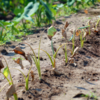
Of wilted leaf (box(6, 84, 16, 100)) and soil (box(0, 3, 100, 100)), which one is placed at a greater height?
wilted leaf (box(6, 84, 16, 100))

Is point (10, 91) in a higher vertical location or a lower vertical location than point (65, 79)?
higher

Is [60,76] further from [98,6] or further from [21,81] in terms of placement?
[98,6]

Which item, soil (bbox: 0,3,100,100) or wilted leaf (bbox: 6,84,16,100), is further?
soil (bbox: 0,3,100,100)

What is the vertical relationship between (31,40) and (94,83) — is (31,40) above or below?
above

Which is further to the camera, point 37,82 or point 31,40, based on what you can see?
point 31,40

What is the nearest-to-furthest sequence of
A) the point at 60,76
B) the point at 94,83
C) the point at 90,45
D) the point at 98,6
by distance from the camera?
the point at 94,83 < the point at 60,76 < the point at 90,45 < the point at 98,6

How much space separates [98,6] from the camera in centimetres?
586

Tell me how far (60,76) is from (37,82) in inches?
12.6

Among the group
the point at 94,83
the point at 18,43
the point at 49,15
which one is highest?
the point at 49,15

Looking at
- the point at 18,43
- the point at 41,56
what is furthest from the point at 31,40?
the point at 41,56

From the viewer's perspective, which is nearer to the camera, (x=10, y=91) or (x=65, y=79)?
(x=10, y=91)

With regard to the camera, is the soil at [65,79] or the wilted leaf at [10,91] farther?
the soil at [65,79]

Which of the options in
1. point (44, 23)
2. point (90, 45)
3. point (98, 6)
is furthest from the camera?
point (98, 6)

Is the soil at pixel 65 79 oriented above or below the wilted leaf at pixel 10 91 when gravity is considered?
below
